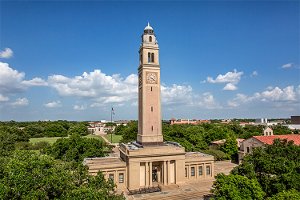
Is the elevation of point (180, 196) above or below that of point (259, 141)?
below

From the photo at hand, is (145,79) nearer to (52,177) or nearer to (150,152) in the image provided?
(150,152)

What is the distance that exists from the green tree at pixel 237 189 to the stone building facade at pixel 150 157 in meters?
15.7

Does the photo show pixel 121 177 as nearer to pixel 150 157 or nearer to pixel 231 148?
pixel 150 157

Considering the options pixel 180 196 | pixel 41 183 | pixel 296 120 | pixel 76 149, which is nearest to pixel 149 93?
pixel 180 196

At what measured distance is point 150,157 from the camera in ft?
125

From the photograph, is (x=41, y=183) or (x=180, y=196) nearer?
(x=41, y=183)

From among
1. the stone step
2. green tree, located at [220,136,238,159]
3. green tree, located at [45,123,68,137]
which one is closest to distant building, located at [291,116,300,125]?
green tree, located at [220,136,238,159]

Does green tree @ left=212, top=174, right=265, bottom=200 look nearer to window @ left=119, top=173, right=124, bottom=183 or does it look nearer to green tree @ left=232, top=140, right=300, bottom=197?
green tree @ left=232, top=140, right=300, bottom=197

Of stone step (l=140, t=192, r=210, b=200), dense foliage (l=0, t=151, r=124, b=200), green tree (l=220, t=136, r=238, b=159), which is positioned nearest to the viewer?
dense foliage (l=0, t=151, r=124, b=200)

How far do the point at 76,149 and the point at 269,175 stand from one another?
37.7m

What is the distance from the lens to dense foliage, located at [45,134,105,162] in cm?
4976

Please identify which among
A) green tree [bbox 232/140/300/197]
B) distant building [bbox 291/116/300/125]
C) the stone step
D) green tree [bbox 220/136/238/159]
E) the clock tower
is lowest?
the stone step

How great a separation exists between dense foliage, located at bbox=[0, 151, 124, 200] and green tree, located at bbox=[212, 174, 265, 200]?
10066 mm

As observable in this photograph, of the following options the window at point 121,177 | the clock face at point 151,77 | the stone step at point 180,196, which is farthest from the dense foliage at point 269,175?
the clock face at point 151,77
